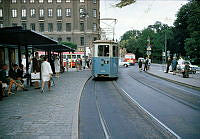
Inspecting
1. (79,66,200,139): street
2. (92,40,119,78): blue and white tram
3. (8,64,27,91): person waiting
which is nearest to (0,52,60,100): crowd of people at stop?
(8,64,27,91): person waiting

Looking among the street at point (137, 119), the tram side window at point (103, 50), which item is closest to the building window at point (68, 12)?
the tram side window at point (103, 50)

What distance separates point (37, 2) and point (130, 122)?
208ft

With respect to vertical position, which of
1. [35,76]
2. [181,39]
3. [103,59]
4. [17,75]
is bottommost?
[35,76]

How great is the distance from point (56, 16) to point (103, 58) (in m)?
49.7

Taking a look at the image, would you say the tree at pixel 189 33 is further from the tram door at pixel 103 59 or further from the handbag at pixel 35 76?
the handbag at pixel 35 76

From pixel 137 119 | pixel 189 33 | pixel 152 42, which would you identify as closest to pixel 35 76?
pixel 137 119

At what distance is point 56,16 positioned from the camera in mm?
64250

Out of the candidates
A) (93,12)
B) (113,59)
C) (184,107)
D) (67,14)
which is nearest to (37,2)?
(67,14)

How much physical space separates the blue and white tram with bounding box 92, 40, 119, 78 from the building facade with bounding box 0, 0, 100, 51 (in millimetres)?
44930

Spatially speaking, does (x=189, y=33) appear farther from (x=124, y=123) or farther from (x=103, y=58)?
(x=124, y=123)

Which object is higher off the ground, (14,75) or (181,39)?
(181,39)

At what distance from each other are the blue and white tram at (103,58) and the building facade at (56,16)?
44.9 meters

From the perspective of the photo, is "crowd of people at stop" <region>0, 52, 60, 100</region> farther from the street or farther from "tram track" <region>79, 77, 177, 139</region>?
"tram track" <region>79, 77, 177, 139</region>

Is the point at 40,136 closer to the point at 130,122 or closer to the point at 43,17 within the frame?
the point at 130,122
